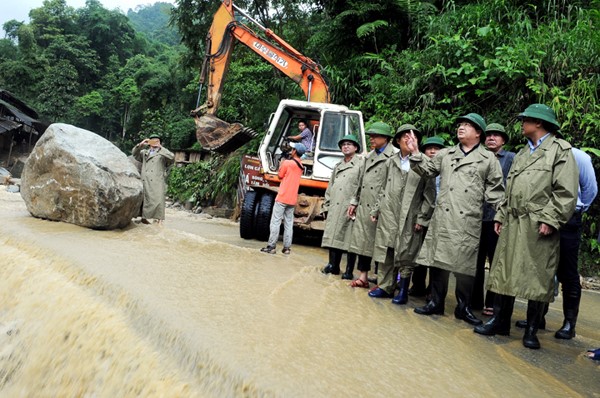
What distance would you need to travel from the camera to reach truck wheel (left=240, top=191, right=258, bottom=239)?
6.87 m

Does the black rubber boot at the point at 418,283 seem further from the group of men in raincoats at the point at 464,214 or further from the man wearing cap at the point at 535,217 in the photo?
the man wearing cap at the point at 535,217

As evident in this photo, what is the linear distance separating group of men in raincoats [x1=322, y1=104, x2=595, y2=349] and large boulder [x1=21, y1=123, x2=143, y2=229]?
290 cm

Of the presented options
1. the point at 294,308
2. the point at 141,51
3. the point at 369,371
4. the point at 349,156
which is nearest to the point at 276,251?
the point at 349,156

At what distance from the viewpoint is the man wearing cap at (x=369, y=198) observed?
413 centimetres

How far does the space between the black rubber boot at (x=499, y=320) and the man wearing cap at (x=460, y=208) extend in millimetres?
197

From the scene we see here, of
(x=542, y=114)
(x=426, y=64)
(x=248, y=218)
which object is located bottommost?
(x=248, y=218)

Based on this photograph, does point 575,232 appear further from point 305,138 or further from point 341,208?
point 305,138

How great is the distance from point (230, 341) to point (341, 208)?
248cm

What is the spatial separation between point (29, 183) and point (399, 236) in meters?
4.85

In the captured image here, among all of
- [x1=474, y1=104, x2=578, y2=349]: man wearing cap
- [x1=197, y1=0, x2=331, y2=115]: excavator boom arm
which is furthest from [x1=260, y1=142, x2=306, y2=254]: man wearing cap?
[x1=197, y1=0, x2=331, y2=115]: excavator boom arm

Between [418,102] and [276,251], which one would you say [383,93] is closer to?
[418,102]

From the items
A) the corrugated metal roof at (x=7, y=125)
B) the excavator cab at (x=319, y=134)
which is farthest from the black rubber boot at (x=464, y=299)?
the corrugated metal roof at (x=7, y=125)

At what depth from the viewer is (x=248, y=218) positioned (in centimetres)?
686

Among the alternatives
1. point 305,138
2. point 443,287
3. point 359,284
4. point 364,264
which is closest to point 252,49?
point 305,138
